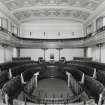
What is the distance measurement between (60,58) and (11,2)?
→ 7.00 metres

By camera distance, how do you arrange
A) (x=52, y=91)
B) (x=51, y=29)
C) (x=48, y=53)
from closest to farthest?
(x=52, y=91), (x=48, y=53), (x=51, y=29)

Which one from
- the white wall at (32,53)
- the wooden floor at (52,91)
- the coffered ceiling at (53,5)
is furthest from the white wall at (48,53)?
the wooden floor at (52,91)

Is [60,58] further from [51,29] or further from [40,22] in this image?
[40,22]

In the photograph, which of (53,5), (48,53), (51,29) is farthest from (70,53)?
(53,5)

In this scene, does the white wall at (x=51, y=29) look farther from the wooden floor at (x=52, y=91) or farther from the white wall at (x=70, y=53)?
the wooden floor at (x=52, y=91)

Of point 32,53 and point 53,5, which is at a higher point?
point 53,5

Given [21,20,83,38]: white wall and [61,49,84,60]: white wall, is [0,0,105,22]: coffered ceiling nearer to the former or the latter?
[21,20,83,38]: white wall

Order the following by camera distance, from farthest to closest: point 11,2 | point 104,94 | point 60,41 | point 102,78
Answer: point 60,41, point 11,2, point 102,78, point 104,94

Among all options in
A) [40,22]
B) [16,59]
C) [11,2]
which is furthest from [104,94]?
[40,22]

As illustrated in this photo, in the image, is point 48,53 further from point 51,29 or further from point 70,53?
point 51,29

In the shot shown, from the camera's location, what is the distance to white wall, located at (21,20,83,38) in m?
12.3

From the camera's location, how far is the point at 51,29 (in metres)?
12.4

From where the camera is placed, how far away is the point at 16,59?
1032cm

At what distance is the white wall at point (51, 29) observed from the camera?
12258 mm
